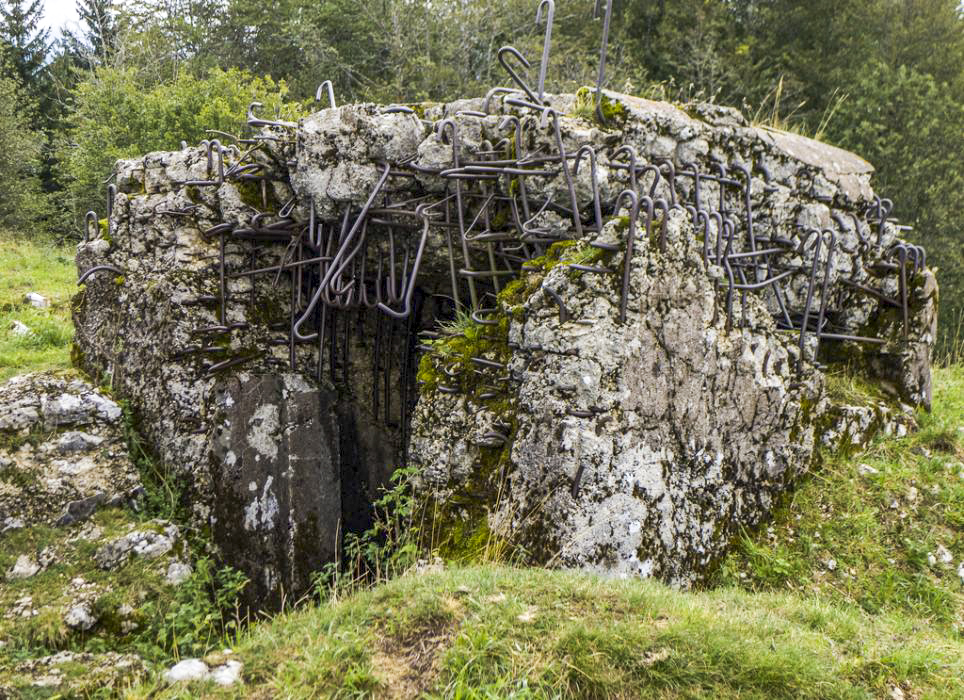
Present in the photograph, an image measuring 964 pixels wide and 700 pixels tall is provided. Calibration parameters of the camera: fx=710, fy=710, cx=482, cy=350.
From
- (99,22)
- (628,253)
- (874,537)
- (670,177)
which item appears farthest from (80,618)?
(99,22)

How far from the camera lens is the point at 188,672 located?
11.4ft

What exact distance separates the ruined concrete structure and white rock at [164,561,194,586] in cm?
43

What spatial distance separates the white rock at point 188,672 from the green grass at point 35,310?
15.1ft

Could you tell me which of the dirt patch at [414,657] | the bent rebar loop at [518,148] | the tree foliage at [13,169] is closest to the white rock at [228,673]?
the dirt patch at [414,657]

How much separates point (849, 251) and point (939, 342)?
42.4ft

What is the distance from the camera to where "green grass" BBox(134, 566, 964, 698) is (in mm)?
3162

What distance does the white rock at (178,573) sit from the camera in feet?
19.1

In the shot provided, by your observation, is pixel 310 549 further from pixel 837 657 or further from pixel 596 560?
pixel 837 657

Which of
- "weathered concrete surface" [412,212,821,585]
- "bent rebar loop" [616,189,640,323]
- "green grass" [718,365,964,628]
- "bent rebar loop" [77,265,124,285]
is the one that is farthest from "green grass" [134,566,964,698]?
"bent rebar loop" [77,265,124,285]

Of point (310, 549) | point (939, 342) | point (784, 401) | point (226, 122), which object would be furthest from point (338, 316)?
point (939, 342)

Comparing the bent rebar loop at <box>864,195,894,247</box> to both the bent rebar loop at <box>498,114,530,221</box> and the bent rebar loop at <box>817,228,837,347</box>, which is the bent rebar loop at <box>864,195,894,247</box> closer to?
the bent rebar loop at <box>817,228,837,347</box>

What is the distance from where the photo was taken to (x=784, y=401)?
5770mm

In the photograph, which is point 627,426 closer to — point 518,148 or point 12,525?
point 518,148

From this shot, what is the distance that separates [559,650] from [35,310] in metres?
10.5
